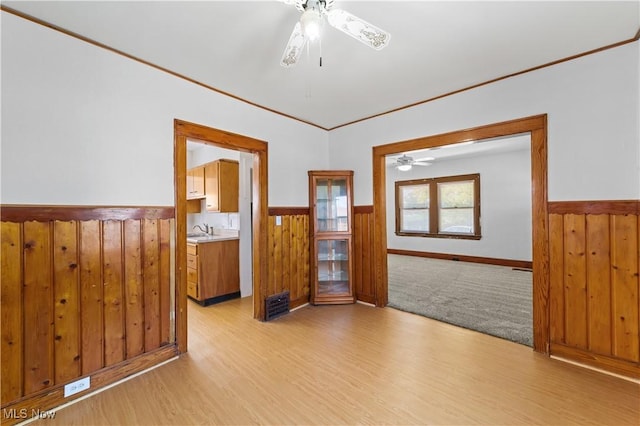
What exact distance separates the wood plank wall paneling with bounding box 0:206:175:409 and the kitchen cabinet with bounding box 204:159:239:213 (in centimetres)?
183

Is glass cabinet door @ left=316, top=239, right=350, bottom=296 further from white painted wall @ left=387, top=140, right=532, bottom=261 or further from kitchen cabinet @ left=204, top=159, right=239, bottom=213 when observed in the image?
white painted wall @ left=387, top=140, right=532, bottom=261

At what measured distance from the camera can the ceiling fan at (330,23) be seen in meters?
1.50

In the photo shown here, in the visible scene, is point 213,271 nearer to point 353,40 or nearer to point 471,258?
point 353,40

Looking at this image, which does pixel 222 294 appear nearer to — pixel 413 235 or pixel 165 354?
pixel 165 354

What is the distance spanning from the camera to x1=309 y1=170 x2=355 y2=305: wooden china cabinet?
3965mm

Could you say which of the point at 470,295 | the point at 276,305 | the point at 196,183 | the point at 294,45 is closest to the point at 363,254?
the point at 276,305

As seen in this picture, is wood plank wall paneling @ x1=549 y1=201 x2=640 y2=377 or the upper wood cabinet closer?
wood plank wall paneling @ x1=549 y1=201 x2=640 y2=377

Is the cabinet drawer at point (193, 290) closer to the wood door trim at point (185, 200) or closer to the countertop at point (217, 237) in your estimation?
the countertop at point (217, 237)

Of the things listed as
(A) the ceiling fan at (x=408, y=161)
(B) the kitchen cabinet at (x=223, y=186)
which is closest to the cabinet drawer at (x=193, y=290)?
(B) the kitchen cabinet at (x=223, y=186)

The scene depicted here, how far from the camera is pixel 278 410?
185 cm

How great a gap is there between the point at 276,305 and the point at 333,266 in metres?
1.15

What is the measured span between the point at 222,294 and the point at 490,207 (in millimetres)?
6090

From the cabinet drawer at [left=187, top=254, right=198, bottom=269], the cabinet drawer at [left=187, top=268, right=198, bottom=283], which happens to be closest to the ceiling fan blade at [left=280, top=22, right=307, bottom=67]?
the cabinet drawer at [left=187, top=254, right=198, bottom=269]

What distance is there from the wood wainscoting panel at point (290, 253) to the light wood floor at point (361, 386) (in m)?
0.80
